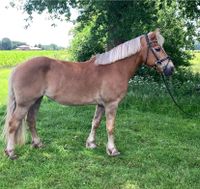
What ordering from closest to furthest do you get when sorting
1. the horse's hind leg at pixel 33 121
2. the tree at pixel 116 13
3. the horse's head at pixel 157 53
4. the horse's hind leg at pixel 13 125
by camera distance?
the horse's hind leg at pixel 13 125, the horse's head at pixel 157 53, the horse's hind leg at pixel 33 121, the tree at pixel 116 13

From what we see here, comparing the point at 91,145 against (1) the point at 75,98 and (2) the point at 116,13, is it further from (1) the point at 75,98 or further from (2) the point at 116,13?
(2) the point at 116,13

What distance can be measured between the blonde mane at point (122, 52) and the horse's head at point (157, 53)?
0.16 m

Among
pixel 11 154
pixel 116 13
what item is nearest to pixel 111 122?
pixel 11 154

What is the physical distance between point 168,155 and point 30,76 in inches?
100

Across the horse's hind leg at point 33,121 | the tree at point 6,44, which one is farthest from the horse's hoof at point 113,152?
the tree at point 6,44

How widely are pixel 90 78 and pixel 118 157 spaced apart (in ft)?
4.42

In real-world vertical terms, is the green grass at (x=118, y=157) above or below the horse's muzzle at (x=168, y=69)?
below

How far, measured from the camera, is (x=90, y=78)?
6160mm

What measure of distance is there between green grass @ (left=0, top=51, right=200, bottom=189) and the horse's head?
1.40 metres

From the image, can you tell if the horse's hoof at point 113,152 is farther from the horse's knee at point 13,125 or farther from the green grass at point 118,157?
the horse's knee at point 13,125

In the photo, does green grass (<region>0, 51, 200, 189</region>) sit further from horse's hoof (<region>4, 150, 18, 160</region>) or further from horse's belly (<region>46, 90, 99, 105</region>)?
horse's belly (<region>46, 90, 99, 105</region>)

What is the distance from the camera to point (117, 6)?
12445 mm

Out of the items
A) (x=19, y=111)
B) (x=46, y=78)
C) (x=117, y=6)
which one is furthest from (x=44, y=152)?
(x=117, y=6)

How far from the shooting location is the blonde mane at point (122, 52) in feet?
20.2
